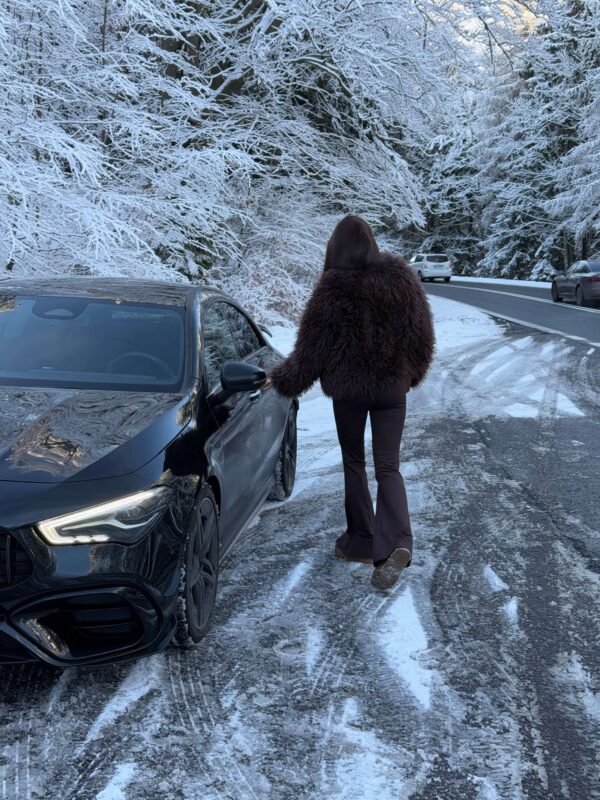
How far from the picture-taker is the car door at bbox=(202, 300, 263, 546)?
12.9 feet

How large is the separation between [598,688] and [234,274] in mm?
13370

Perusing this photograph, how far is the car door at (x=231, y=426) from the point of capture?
3.94 metres

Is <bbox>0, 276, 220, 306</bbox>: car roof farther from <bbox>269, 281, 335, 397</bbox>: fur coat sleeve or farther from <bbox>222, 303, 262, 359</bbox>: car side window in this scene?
<bbox>269, 281, 335, 397</bbox>: fur coat sleeve

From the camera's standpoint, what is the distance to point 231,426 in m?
4.09

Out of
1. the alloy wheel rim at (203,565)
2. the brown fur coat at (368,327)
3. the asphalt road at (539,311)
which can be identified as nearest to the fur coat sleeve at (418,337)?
the brown fur coat at (368,327)

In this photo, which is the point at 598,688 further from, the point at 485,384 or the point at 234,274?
the point at 234,274

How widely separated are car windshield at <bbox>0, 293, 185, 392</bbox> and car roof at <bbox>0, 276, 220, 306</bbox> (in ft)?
0.21

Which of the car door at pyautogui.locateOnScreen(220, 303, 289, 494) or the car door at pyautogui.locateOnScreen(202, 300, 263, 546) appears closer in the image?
the car door at pyautogui.locateOnScreen(202, 300, 263, 546)

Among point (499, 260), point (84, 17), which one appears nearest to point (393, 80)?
point (84, 17)

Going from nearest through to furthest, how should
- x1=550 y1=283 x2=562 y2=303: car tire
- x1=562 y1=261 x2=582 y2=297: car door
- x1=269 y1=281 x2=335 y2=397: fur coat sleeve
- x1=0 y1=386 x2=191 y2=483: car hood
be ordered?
x1=0 y1=386 x2=191 y2=483: car hood → x1=269 y1=281 x2=335 y2=397: fur coat sleeve → x1=562 y1=261 x2=582 y2=297: car door → x1=550 y1=283 x2=562 y2=303: car tire

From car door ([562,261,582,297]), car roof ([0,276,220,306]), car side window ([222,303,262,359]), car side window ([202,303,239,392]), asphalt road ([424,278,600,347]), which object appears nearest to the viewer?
car side window ([202,303,239,392])

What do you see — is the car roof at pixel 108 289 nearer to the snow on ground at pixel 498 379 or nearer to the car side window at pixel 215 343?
the car side window at pixel 215 343

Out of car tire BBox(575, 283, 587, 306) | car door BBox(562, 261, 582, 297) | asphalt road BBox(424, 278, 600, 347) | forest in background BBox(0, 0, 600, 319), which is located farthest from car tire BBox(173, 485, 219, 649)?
car door BBox(562, 261, 582, 297)

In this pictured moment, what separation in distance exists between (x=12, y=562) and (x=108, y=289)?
2.20 metres
